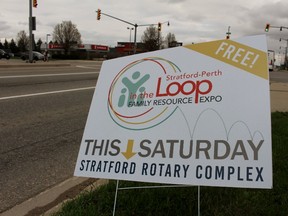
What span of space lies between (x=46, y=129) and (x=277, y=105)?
22.7 feet

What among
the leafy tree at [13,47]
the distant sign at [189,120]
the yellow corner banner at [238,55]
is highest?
the leafy tree at [13,47]

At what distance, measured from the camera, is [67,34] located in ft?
292

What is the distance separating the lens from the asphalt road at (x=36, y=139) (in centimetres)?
431

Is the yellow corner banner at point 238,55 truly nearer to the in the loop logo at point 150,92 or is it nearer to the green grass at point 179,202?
the in the loop logo at point 150,92

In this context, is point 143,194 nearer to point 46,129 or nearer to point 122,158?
point 122,158

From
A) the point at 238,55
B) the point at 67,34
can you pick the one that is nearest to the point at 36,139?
the point at 238,55

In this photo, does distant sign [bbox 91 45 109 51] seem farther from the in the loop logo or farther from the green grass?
the in the loop logo

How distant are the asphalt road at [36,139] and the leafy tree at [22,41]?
339 feet

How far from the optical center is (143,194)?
3.54m

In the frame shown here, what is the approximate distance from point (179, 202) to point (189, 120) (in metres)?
1.02

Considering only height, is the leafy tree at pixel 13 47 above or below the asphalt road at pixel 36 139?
above

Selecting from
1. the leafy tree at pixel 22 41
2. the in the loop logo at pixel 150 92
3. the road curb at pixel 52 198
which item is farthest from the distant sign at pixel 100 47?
A: the in the loop logo at pixel 150 92

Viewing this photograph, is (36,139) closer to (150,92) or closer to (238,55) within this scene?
(150,92)

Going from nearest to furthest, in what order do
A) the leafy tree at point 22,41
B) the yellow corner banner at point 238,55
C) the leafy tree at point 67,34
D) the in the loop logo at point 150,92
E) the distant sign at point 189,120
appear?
the distant sign at point 189,120
the yellow corner banner at point 238,55
the in the loop logo at point 150,92
the leafy tree at point 67,34
the leafy tree at point 22,41
